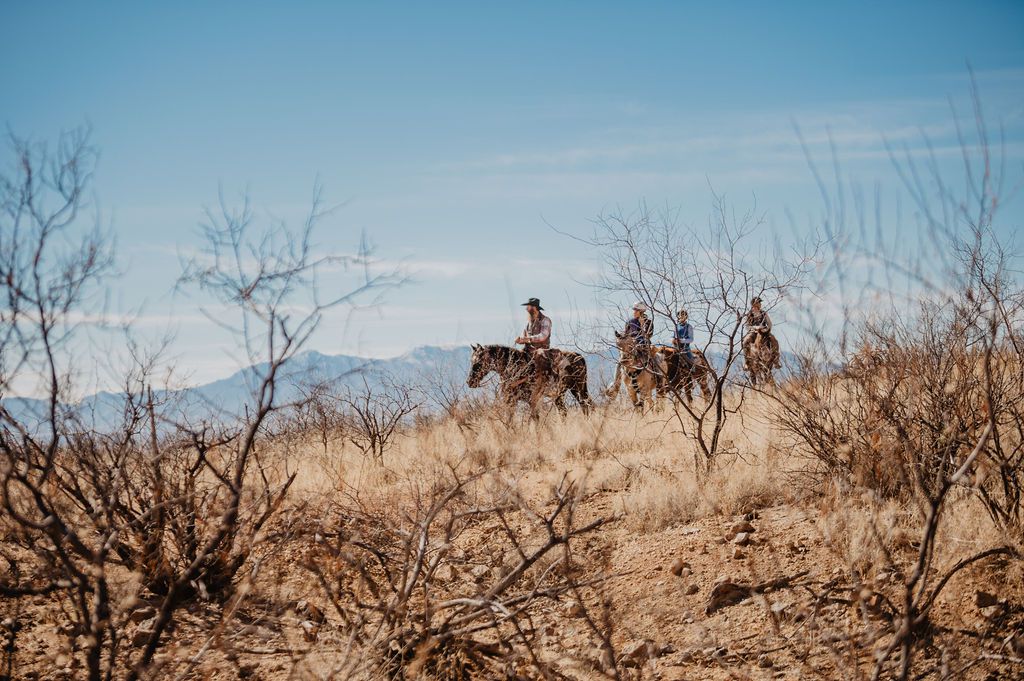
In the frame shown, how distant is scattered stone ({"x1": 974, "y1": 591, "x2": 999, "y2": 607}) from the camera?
3430 mm

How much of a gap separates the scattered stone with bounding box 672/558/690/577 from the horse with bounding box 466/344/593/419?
6507 mm

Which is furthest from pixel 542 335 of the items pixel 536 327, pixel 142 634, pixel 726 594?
pixel 142 634

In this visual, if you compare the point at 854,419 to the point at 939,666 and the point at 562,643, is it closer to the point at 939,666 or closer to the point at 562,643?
the point at 939,666

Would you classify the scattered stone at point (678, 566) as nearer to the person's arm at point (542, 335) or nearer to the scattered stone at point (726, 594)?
the scattered stone at point (726, 594)

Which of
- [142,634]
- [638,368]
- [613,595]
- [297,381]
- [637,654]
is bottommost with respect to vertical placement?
[637,654]

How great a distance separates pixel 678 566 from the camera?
169 inches

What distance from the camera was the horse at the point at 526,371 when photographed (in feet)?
36.2

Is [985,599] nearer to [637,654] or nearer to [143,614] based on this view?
[637,654]

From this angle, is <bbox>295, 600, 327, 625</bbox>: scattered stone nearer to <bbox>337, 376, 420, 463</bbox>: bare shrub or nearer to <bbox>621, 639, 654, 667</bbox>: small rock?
<bbox>621, 639, 654, 667</bbox>: small rock

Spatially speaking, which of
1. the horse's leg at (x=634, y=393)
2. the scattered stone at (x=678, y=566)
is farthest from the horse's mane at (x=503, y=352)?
the scattered stone at (x=678, y=566)

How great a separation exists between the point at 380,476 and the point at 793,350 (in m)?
4.74

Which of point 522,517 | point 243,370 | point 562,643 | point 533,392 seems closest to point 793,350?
point 522,517

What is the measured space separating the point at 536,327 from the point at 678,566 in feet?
26.0

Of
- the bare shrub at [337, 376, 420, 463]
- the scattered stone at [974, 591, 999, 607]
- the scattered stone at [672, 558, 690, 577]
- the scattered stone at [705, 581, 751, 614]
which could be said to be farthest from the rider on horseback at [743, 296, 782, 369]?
the bare shrub at [337, 376, 420, 463]
